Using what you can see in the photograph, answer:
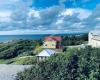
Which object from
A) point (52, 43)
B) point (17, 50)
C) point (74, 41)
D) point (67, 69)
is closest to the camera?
point (67, 69)

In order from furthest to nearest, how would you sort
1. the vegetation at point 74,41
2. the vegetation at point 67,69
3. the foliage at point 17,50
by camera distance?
the vegetation at point 74,41 < the foliage at point 17,50 < the vegetation at point 67,69

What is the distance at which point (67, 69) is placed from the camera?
9.54m

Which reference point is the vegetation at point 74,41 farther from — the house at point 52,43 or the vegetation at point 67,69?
the vegetation at point 67,69

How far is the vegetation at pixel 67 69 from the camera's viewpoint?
30.7 ft

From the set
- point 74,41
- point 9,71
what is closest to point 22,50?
point 74,41

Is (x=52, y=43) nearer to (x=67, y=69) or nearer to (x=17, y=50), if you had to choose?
(x=17, y=50)

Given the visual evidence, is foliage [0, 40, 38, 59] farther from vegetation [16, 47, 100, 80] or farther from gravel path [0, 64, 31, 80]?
vegetation [16, 47, 100, 80]

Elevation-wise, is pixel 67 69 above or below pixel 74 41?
below

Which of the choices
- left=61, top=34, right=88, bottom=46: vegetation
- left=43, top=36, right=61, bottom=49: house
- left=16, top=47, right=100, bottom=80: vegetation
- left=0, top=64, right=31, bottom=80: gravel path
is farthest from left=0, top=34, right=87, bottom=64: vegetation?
left=16, top=47, right=100, bottom=80: vegetation

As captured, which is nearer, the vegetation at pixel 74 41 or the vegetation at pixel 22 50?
the vegetation at pixel 22 50

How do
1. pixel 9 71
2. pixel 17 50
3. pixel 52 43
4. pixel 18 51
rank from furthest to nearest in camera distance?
1. pixel 52 43
2. pixel 17 50
3. pixel 18 51
4. pixel 9 71

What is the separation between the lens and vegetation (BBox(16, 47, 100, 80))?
9352mm

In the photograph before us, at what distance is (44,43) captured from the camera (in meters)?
31.0

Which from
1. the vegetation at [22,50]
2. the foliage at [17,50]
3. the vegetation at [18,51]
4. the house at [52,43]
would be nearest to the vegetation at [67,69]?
the vegetation at [22,50]
